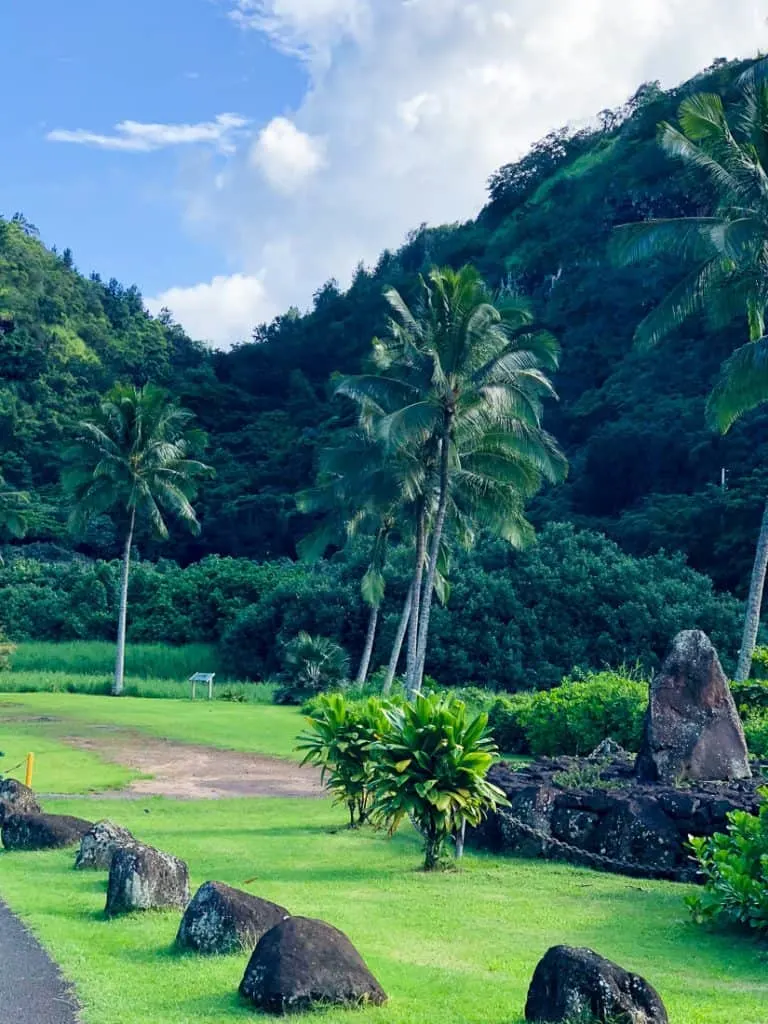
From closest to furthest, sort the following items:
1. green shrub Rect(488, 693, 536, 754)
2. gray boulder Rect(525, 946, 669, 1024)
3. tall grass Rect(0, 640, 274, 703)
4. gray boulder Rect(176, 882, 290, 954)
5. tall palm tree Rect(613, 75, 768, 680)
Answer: gray boulder Rect(525, 946, 669, 1024) < gray boulder Rect(176, 882, 290, 954) < tall palm tree Rect(613, 75, 768, 680) < green shrub Rect(488, 693, 536, 754) < tall grass Rect(0, 640, 274, 703)

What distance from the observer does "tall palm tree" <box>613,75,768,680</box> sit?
1930cm

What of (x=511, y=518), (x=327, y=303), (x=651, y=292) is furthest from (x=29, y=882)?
(x=327, y=303)

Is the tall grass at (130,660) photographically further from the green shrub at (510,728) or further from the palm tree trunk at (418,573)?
the green shrub at (510,728)

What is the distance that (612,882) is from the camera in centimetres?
1050

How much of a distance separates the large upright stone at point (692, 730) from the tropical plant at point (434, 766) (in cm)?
291

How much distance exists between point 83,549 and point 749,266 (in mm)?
46283

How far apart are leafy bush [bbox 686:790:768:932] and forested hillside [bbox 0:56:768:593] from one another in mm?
31363

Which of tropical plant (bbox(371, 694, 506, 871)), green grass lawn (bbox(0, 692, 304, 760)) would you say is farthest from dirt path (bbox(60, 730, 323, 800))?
tropical plant (bbox(371, 694, 506, 871))

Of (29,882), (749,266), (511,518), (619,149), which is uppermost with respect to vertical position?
(619,149)

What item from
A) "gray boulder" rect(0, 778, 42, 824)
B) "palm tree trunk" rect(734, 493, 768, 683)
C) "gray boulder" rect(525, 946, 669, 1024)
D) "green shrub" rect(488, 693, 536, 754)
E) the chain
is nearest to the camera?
"gray boulder" rect(525, 946, 669, 1024)

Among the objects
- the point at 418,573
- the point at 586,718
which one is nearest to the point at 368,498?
the point at 418,573

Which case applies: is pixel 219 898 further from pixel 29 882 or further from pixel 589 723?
pixel 589 723

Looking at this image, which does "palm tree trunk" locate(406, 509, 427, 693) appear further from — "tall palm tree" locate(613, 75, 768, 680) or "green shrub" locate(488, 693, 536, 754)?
"tall palm tree" locate(613, 75, 768, 680)

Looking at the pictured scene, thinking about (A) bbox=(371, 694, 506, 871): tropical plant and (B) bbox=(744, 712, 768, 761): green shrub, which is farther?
(B) bbox=(744, 712, 768, 761): green shrub
